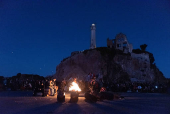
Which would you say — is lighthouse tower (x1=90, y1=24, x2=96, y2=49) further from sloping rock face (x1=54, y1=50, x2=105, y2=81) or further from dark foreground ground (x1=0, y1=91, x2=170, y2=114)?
dark foreground ground (x1=0, y1=91, x2=170, y2=114)

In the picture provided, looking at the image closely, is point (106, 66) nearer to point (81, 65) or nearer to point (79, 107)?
point (81, 65)

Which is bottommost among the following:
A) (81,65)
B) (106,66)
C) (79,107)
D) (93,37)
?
(79,107)

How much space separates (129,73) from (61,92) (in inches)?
2155

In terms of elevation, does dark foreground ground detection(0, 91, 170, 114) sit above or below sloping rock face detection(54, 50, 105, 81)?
below

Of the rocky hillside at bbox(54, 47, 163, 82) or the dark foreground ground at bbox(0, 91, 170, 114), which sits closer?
the dark foreground ground at bbox(0, 91, 170, 114)

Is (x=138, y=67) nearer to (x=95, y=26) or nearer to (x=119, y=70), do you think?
(x=119, y=70)

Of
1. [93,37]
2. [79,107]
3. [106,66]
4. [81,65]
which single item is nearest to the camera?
[79,107]

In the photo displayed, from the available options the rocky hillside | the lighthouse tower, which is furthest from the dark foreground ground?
the lighthouse tower

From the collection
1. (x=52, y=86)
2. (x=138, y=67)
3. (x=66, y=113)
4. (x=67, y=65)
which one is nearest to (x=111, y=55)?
(x=138, y=67)

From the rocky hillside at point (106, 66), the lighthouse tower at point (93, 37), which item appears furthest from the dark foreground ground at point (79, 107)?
the lighthouse tower at point (93, 37)

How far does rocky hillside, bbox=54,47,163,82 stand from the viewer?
64.4 meters

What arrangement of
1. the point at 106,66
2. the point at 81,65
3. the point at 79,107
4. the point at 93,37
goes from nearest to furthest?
1. the point at 79,107
2. the point at 106,66
3. the point at 81,65
4. the point at 93,37

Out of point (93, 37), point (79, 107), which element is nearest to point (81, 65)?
point (93, 37)

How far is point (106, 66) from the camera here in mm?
65000
